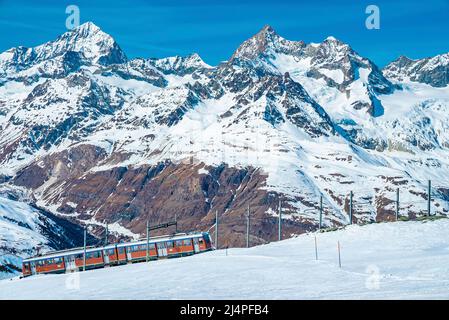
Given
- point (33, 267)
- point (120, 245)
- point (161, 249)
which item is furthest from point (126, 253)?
point (33, 267)

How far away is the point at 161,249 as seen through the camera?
111 m

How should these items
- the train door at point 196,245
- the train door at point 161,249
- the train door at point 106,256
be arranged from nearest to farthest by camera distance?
the train door at point 196,245 → the train door at point 161,249 → the train door at point 106,256

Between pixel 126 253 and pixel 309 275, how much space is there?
65.7 m

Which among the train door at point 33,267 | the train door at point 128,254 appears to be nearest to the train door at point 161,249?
the train door at point 128,254

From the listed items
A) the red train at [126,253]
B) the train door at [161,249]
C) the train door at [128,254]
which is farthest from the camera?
the train door at [128,254]

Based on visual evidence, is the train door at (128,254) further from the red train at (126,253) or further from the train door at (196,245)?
the train door at (196,245)

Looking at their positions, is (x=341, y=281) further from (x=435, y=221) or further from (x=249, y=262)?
(x=435, y=221)

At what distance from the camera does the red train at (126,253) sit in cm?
10975

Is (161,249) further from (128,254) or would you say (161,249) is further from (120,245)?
(120,245)

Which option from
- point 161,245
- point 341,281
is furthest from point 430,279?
point 161,245
